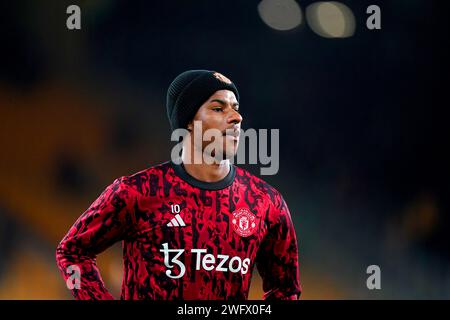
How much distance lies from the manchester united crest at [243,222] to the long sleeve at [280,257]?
0.49ft

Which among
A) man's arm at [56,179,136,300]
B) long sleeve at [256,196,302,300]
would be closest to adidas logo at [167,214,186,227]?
man's arm at [56,179,136,300]

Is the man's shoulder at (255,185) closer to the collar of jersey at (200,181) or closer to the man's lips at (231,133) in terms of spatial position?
the collar of jersey at (200,181)

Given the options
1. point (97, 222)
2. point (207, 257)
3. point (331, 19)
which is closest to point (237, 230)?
point (207, 257)

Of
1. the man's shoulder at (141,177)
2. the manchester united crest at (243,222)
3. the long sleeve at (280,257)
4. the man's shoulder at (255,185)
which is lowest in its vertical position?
the long sleeve at (280,257)

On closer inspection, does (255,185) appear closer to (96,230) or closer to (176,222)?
(176,222)

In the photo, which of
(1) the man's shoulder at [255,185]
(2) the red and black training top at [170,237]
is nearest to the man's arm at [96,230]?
(2) the red and black training top at [170,237]

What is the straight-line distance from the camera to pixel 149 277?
115 inches

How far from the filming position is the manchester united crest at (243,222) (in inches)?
119

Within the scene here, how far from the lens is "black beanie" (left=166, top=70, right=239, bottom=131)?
3.13 metres

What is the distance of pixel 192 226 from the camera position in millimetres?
2971

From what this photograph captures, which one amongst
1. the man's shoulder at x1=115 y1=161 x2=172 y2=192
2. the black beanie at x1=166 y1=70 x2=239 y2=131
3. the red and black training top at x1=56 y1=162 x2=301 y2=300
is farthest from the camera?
the black beanie at x1=166 y1=70 x2=239 y2=131

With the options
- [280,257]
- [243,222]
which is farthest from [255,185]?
[280,257]

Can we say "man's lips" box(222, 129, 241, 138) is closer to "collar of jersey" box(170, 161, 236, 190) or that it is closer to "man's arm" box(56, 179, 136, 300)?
"collar of jersey" box(170, 161, 236, 190)
